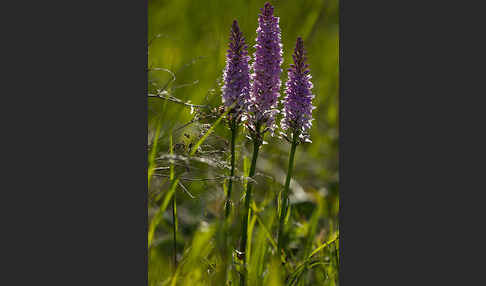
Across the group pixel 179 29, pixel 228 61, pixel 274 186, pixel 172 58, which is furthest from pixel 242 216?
pixel 179 29

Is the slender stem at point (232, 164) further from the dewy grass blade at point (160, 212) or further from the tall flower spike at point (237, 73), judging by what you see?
the dewy grass blade at point (160, 212)

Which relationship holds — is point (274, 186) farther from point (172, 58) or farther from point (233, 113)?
point (172, 58)

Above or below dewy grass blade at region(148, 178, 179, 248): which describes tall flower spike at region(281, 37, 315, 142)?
above

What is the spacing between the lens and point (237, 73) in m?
3.18

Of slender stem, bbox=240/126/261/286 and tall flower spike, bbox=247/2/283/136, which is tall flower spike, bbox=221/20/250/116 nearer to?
Result: tall flower spike, bbox=247/2/283/136

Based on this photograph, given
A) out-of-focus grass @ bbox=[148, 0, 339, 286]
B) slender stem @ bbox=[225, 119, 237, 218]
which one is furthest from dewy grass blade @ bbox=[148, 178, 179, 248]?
slender stem @ bbox=[225, 119, 237, 218]

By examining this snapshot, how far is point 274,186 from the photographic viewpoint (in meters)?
3.93

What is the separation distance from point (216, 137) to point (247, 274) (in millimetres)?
875

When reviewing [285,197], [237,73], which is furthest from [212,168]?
[237,73]

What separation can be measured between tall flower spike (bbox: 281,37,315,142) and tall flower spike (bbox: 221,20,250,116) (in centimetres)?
29

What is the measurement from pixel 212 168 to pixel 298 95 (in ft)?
2.38

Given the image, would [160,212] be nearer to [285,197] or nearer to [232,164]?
[232,164]

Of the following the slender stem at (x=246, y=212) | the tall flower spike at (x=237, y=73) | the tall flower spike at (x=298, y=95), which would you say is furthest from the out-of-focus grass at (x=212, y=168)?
the tall flower spike at (x=298, y=95)

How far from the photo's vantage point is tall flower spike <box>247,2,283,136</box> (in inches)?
126
